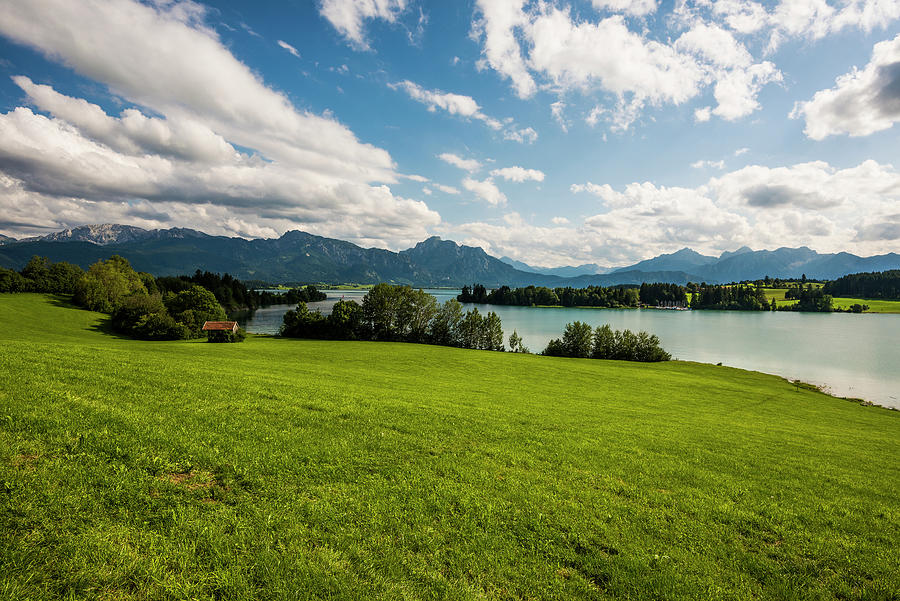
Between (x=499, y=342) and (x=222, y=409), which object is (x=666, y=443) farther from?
(x=499, y=342)

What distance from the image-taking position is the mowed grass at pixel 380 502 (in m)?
6.09

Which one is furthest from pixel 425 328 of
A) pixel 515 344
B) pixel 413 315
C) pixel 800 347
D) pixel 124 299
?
pixel 800 347

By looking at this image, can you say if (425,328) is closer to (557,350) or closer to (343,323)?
(343,323)

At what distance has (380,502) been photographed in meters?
8.66

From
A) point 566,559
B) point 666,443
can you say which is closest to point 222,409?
point 566,559

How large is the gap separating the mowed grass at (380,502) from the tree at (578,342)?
195ft

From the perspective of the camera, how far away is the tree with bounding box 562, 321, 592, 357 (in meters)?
77.2

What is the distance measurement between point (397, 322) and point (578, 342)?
41.1 m

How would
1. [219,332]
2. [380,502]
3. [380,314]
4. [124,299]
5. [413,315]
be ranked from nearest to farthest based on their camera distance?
[380,502]
[219,332]
[124,299]
[380,314]
[413,315]

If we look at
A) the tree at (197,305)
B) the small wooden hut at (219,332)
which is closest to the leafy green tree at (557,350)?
the small wooden hut at (219,332)

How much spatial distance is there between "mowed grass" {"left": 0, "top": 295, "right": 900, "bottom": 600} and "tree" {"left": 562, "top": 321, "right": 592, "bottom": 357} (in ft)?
195

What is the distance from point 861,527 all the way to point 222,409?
2064cm

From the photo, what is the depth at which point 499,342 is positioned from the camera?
277ft

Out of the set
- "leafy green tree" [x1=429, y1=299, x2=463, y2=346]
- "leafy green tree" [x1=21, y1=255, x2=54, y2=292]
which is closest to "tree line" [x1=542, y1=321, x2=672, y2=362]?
"leafy green tree" [x1=429, y1=299, x2=463, y2=346]
